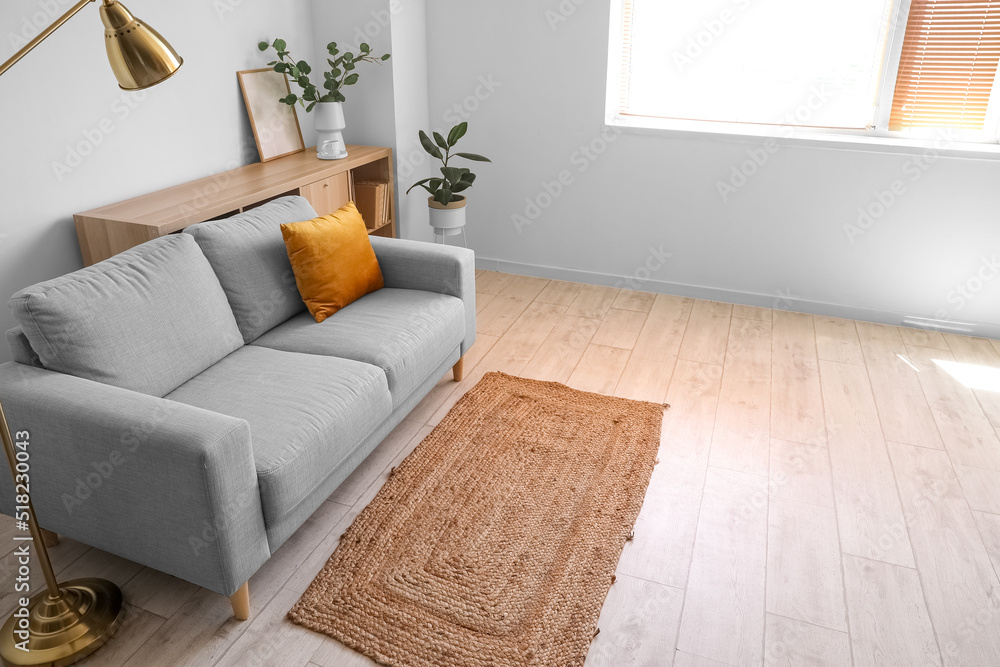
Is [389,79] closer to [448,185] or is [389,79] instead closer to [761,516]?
[448,185]

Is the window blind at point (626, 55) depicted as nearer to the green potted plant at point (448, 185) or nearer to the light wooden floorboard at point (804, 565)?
the green potted plant at point (448, 185)

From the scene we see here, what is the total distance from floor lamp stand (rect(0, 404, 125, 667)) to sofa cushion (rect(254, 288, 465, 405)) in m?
0.96

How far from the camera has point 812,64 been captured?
3646mm

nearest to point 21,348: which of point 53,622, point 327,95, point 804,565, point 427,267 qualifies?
point 53,622

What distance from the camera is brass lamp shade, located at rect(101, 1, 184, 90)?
64.5 inches

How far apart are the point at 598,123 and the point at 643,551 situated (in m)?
2.56

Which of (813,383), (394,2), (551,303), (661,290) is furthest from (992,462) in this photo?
(394,2)

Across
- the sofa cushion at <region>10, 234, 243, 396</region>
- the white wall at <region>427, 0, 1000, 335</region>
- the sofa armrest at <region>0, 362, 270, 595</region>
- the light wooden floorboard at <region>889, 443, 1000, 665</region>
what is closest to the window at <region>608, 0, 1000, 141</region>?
the white wall at <region>427, 0, 1000, 335</region>

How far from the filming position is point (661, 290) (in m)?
4.21

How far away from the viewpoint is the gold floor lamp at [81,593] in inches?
65.2

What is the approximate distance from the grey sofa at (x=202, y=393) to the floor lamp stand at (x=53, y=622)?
13 centimetres

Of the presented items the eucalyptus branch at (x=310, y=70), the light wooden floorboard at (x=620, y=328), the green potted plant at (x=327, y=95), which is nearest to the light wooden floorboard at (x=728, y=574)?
the light wooden floorboard at (x=620, y=328)

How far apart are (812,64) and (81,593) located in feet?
12.5

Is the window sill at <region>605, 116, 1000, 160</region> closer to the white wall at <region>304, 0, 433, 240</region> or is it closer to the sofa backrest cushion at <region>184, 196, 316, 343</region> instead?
the white wall at <region>304, 0, 433, 240</region>
